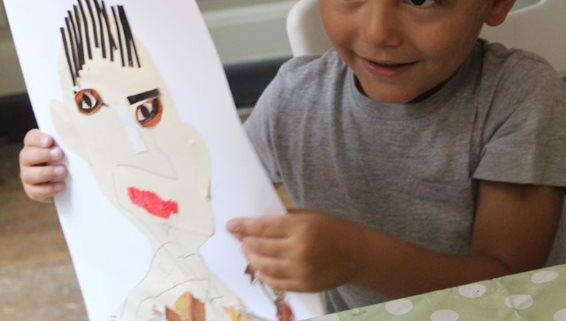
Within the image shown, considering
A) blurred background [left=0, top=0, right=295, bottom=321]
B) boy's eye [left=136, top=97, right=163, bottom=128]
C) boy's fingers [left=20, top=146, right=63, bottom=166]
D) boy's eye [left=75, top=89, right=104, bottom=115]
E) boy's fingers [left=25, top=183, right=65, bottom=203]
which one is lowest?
blurred background [left=0, top=0, right=295, bottom=321]

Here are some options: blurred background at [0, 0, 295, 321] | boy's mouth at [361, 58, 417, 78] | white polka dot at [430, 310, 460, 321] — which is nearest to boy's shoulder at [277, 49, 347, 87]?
boy's mouth at [361, 58, 417, 78]

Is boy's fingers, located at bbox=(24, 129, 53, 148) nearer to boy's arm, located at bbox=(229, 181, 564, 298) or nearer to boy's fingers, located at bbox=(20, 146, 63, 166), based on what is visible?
boy's fingers, located at bbox=(20, 146, 63, 166)

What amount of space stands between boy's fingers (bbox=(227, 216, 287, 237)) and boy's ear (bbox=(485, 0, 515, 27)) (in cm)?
29

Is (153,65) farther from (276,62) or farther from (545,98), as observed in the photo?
(276,62)

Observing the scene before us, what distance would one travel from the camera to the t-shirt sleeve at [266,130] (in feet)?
2.59

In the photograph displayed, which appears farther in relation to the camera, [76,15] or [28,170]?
[28,170]

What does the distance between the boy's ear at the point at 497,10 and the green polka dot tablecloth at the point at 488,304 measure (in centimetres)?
28

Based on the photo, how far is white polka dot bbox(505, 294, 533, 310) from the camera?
1.52 feet

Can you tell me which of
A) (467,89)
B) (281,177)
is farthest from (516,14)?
(281,177)

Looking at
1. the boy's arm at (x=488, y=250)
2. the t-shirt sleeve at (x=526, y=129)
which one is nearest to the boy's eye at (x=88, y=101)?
the boy's arm at (x=488, y=250)

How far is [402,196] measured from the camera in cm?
75

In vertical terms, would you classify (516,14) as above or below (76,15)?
below

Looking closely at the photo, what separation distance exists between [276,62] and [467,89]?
1199mm

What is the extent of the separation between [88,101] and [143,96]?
50 mm
